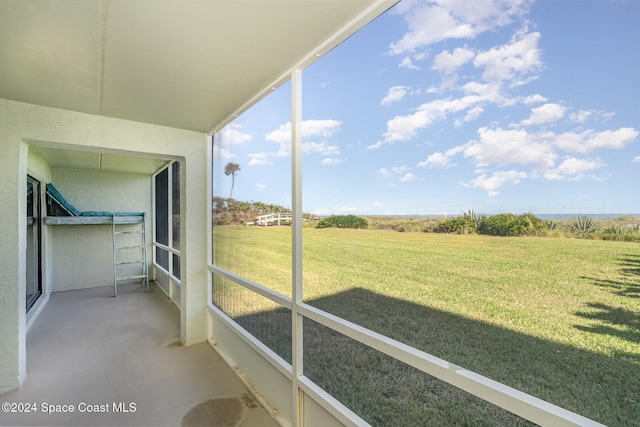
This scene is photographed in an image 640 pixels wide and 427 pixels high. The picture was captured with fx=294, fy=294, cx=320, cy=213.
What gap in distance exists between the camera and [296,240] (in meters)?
2.01

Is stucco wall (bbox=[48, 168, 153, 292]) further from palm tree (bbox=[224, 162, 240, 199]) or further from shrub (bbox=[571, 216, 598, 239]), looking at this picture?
shrub (bbox=[571, 216, 598, 239])

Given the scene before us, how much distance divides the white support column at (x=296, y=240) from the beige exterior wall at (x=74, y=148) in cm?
180

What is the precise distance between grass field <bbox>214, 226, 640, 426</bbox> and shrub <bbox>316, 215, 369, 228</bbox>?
40 millimetres

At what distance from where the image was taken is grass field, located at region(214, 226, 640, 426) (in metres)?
0.84

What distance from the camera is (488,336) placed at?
1.07 m

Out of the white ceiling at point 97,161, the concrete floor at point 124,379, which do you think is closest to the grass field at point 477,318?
the concrete floor at point 124,379

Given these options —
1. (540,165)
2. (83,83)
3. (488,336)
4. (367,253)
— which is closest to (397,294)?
(367,253)

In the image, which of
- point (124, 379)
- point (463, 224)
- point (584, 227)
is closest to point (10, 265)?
point (124, 379)

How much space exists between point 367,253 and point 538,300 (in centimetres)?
78

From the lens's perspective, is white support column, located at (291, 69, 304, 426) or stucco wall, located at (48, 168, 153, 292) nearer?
A: white support column, located at (291, 69, 304, 426)

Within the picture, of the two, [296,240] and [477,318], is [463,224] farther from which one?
[296,240]

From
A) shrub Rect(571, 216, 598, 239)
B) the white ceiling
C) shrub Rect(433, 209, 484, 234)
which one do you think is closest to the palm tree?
the white ceiling

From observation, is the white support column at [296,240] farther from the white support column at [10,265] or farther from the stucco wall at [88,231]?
the stucco wall at [88,231]

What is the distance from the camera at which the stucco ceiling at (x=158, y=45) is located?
1350mm
